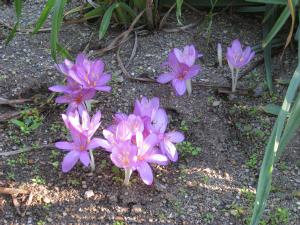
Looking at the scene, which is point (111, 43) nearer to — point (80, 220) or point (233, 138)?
point (233, 138)

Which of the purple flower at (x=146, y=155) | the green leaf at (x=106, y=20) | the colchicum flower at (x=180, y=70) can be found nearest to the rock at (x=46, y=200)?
the purple flower at (x=146, y=155)

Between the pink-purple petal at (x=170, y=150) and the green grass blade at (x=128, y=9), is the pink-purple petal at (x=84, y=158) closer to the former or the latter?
the pink-purple petal at (x=170, y=150)

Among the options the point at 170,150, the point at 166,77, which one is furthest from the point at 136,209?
the point at 166,77

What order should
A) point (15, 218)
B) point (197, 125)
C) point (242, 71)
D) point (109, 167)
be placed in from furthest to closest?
point (242, 71)
point (197, 125)
point (109, 167)
point (15, 218)

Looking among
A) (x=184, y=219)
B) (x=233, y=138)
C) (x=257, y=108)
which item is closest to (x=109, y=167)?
(x=184, y=219)

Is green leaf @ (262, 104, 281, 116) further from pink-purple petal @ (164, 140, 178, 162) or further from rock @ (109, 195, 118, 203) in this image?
rock @ (109, 195, 118, 203)

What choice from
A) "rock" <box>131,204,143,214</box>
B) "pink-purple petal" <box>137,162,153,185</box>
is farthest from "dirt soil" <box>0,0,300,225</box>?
"pink-purple petal" <box>137,162,153,185</box>
